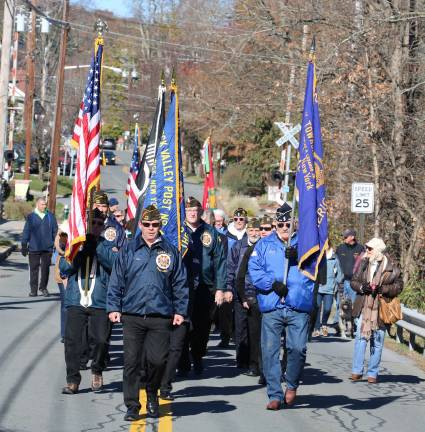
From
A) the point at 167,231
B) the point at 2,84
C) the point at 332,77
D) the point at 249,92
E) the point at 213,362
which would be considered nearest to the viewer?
the point at 167,231

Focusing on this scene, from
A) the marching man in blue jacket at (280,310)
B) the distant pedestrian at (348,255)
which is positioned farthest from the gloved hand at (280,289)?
the distant pedestrian at (348,255)

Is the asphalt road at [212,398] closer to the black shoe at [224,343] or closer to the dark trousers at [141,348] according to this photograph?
the black shoe at [224,343]

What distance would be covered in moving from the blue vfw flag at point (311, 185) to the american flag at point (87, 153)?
2223 millimetres

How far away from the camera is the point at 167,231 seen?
478 inches

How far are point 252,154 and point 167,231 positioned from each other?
48.9 m

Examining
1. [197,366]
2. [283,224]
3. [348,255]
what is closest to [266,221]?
[197,366]

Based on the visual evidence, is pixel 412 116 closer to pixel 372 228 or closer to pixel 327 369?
pixel 372 228

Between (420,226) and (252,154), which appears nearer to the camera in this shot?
(420,226)

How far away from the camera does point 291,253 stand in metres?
10.6

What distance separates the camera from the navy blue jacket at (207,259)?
1273 cm

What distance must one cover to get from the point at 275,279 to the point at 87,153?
3.12 metres

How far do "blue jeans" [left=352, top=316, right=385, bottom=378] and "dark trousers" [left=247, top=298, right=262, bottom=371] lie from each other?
45.7 inches

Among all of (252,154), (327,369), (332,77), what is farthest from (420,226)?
(252,154)

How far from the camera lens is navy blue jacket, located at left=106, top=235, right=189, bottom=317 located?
32.4 ft
